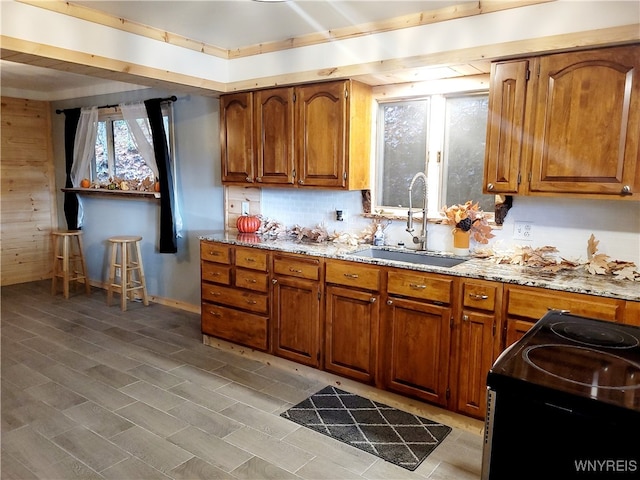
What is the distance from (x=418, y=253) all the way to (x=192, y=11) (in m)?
2.19

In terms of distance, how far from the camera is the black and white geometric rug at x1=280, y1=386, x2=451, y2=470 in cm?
257

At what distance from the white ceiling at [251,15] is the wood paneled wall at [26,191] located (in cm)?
376

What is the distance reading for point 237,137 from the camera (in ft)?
13.1

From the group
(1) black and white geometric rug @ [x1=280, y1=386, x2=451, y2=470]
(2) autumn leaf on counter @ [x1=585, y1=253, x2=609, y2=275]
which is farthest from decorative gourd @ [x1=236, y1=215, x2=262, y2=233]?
(2) autumn leaf on counter @ [x1=585, y1=253, x2=609, y2=275]

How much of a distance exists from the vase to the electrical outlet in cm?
29

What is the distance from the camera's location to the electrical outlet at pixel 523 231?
298 centimetres

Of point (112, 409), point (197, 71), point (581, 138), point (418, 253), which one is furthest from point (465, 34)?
point (112, 409)

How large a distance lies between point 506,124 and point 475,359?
52.6 inches

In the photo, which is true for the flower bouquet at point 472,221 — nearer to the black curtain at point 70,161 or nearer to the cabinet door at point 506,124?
the cabinet door at point 506,124

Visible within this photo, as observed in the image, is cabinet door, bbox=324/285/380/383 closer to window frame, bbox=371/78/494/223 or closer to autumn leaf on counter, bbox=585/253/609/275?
window frame, bbox=371/78/494/223

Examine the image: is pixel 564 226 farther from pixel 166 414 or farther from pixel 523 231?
pixel 166 414

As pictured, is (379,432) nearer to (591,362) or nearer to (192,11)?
(591,362)

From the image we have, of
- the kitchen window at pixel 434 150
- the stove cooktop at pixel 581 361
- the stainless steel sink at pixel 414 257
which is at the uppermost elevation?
the kitchen window at pixel 434 150

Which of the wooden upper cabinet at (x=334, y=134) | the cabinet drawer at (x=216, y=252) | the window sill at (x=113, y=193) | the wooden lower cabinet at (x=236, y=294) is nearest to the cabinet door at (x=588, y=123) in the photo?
the wooden upper cabinet at (x=334, y=134)
